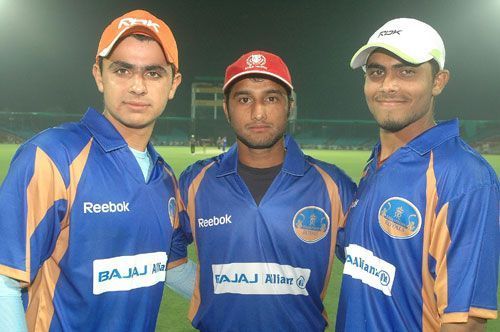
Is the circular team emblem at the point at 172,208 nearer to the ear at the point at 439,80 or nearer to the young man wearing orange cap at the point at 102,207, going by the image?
the young man wearing orange cap at the point at 102,207

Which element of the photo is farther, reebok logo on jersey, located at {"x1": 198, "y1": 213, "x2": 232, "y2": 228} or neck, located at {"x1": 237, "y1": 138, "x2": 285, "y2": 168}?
neck, located at {"x1": 237, "y1": 138, "x2": 285, "y2": 168}

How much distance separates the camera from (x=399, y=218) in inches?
92.3

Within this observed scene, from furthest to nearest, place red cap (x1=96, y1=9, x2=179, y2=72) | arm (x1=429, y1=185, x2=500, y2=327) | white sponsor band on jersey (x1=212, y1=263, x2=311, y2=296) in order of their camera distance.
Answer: white sponsor band on jersey (x1=212, y1=263, x2=311, y2=296) < red cap (x1=96, y1=9, x2=179, y2=72) < arm (x1=429, y1=185, x2=500, y2=327)

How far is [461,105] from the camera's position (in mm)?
49844

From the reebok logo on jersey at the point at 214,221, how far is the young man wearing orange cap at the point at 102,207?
1.29 ft

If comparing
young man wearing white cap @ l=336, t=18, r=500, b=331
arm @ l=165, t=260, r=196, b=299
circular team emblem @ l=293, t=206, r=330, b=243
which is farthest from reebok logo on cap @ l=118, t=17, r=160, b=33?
arm @ l=165, t=260, r=196, b=299

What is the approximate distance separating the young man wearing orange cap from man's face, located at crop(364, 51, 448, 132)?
3.71 ft

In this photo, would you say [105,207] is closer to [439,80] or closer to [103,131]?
[103,131]

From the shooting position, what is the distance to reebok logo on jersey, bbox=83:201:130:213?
228 centimetres

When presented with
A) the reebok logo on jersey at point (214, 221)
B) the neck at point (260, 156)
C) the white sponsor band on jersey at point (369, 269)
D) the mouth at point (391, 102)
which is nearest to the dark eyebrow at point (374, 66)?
the mouth at point (391, 102)

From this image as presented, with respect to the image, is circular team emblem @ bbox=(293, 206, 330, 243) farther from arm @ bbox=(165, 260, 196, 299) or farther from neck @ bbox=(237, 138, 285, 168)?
arm @ bbox=(165, 260, 196, 299)

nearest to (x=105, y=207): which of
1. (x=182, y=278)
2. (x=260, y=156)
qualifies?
(x=182, y=278)

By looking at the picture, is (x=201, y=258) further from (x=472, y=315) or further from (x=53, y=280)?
(x=472, y=315)

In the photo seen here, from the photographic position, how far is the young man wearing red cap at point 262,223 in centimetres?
297
